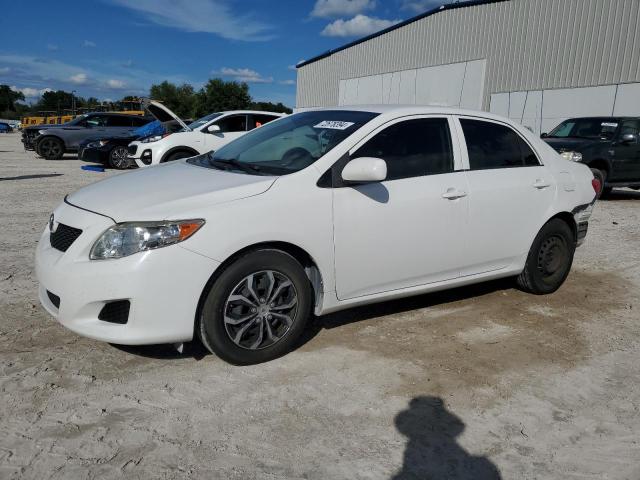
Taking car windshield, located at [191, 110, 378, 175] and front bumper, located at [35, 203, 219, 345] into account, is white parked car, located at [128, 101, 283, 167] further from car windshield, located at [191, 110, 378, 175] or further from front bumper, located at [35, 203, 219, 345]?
front bumper, located at [35, 203, 219, 345]

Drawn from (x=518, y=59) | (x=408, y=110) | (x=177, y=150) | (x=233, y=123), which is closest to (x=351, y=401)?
(x=408, y=110)

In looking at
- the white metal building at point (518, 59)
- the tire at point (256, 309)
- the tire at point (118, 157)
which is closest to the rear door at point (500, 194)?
the tire at point (256, 309)

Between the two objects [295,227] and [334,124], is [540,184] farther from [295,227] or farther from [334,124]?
[295,227]

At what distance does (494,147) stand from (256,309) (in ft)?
8.13

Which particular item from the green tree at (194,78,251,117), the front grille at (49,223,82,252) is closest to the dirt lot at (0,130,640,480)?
the front grille at (49,223,82,252)

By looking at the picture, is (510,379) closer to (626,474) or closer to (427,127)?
(626,474)

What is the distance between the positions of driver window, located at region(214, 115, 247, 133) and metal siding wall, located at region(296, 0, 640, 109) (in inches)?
538

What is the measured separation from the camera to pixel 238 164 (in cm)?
399

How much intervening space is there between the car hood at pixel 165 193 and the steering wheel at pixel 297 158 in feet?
0.97

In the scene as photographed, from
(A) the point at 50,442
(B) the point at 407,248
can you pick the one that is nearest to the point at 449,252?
Result: (B) the point at 407,248

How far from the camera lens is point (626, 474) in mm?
2576

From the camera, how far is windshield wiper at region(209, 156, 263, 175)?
3.77 m

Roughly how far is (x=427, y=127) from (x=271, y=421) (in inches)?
96.5

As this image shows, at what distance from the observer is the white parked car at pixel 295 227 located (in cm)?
308
